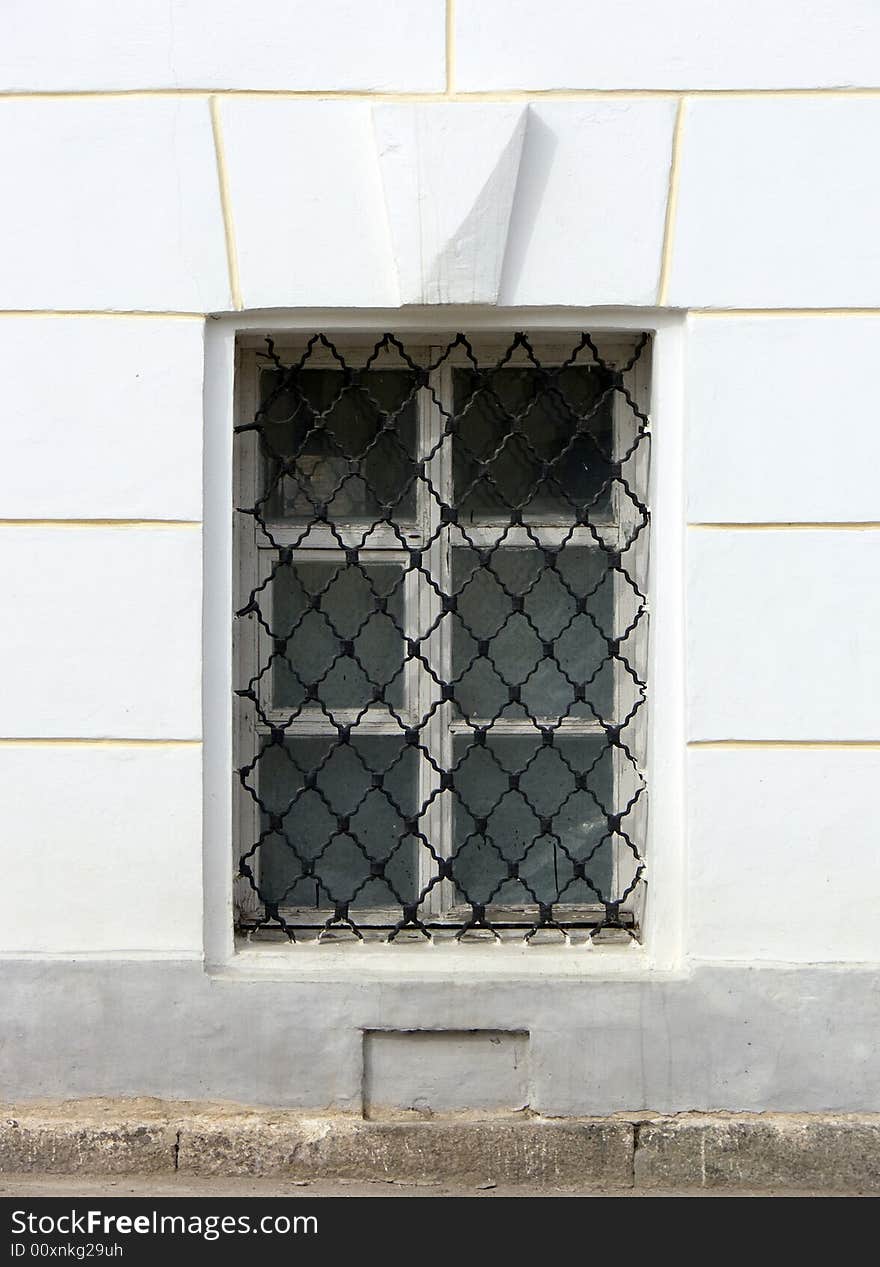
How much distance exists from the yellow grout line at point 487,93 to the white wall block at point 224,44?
0.02m

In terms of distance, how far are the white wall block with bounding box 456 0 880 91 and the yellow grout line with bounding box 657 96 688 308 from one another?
9cm

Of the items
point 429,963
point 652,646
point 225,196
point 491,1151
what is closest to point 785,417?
point 652,646

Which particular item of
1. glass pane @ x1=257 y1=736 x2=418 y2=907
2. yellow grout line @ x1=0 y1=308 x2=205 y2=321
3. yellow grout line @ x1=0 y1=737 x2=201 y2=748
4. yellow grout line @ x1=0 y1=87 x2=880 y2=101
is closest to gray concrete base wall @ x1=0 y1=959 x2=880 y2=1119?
glass pane @ x1=257 y1=736 x2=418 y2=907

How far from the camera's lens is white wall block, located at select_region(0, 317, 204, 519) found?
346 cm

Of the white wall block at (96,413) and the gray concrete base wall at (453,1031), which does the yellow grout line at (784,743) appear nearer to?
the gray concrete base wall at (453,1031)

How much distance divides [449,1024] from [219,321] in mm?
1864

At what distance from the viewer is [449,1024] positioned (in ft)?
11.4

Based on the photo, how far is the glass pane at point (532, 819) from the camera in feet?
12.3

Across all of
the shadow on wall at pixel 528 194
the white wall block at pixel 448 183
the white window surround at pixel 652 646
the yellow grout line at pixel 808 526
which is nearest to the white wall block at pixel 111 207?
the white window surround at pixel 652 646

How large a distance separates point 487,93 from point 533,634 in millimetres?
1391

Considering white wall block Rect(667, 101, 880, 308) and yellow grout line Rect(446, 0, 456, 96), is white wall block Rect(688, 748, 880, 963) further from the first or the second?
yellow grout line Rect(446, 0, 456, 96)

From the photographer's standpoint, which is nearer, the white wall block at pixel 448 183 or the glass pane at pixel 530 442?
the white wall block at pixel 448 183

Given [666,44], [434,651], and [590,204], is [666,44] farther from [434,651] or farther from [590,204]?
[434,651]

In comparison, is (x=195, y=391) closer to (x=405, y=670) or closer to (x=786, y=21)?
(x=405, y=670)
